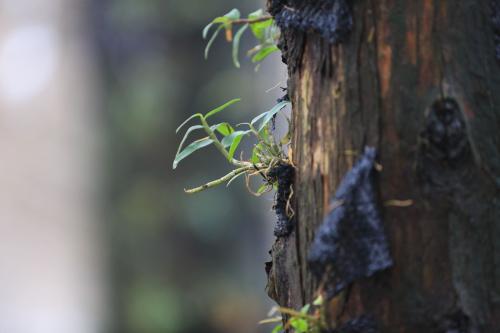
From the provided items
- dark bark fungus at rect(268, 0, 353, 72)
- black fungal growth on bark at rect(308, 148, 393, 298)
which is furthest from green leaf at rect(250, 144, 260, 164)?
black fungal growth on bark at rect(308, 148, 393, 298)

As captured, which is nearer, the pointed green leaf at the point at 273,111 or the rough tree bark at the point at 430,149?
the rough tree bark at the point at 430,149

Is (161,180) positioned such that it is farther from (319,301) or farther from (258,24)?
(319,301)

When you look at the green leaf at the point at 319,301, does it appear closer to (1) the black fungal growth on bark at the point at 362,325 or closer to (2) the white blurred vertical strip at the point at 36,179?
(1) the black fungal growth on bark at the point at 362,325

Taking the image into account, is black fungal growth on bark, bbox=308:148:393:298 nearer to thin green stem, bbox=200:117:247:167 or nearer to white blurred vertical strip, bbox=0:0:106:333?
thin green stem, bbox=200:117:247:167

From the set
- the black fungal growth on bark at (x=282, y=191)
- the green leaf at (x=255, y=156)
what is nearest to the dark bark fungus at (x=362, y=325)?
the black fungal growth on bark at (x=282, y=191)

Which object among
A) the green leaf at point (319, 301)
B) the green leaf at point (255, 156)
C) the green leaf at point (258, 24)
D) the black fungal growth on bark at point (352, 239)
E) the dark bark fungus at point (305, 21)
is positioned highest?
the green leaf at point (258, 24)

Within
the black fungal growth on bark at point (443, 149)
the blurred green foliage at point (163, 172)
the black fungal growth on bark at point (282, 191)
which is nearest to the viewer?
the black fungal growth on bark at point (443, 149)

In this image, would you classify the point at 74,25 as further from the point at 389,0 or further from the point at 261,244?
the point at 389,0

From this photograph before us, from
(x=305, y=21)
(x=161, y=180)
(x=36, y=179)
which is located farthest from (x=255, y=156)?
(x=36, y=179)
